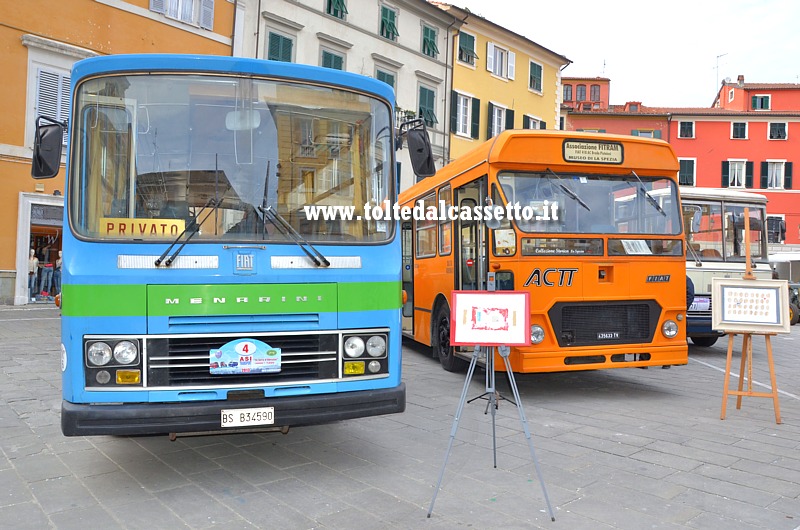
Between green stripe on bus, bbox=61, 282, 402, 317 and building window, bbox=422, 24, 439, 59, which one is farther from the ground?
building window, bbox=422, 24, 439, 59

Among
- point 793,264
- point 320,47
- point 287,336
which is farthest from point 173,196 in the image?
point 793,264

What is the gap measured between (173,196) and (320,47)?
68.0 ft

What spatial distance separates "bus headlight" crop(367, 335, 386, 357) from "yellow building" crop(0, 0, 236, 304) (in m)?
15.4

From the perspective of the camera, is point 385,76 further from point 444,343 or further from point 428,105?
point 444,343

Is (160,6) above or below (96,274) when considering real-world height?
above

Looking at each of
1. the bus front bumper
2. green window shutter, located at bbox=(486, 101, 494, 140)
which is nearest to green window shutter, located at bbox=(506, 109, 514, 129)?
green window shutter, located at bbox=(486, 101, 494, 140)

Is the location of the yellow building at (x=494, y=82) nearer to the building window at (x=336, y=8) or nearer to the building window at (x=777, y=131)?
the building window at (x=336, y=8)

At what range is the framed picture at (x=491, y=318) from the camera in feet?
15.2

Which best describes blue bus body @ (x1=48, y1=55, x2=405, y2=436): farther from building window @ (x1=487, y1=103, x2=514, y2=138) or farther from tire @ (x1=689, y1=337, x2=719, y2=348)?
building window @ (x1=487, y1=103, x2=514, y2=138)

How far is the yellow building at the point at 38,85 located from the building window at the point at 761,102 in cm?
3956

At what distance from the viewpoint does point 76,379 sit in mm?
4188

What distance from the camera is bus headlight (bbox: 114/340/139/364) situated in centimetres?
422

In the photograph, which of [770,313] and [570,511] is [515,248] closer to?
[770,313]

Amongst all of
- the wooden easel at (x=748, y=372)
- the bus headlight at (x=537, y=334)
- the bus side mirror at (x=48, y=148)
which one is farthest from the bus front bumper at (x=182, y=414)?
the wooden easel at (x=748, y=372)
